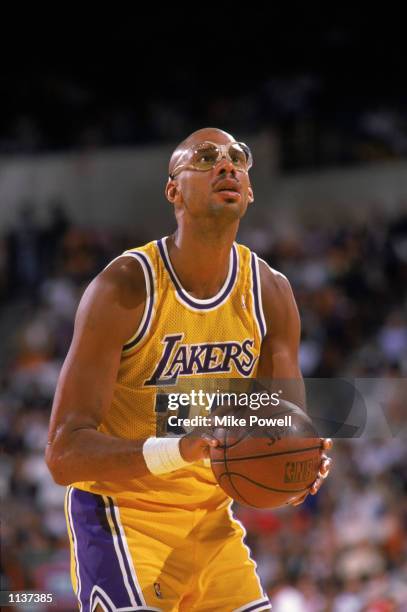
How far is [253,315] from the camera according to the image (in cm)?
393

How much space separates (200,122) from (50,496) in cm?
757

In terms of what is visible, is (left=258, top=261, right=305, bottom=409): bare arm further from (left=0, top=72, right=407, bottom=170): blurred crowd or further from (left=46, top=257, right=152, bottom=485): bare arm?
(left=0, top=72, right=407, bottom=170): blurred crowd

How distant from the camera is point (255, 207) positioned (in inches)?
546

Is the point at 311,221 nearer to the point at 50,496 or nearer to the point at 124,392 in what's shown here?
the point at 50,496

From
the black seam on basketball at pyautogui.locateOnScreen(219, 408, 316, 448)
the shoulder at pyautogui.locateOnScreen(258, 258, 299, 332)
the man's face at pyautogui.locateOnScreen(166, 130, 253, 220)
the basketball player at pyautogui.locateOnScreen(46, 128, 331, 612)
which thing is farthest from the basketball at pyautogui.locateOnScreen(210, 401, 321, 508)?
the man's face at pyautogui.locateOnScreen(166, 130, 253, 220)

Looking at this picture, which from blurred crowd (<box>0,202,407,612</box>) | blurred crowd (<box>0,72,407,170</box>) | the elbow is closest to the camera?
the elbow

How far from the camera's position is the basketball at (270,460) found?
327 cm

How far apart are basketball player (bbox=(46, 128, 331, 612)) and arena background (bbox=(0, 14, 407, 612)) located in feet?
8.92

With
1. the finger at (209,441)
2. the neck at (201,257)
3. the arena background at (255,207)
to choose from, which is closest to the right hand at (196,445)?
the finger at (209,441)

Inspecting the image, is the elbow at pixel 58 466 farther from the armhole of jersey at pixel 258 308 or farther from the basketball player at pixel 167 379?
the armhole of jersey at pixel 258 308

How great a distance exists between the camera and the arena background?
8109 millimetres

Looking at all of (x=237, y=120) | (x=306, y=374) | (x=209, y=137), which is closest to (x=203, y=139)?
(x=209, y=137)

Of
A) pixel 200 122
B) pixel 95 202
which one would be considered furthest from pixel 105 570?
pixel 200 122

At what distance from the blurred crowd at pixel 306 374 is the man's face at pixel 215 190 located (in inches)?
114
